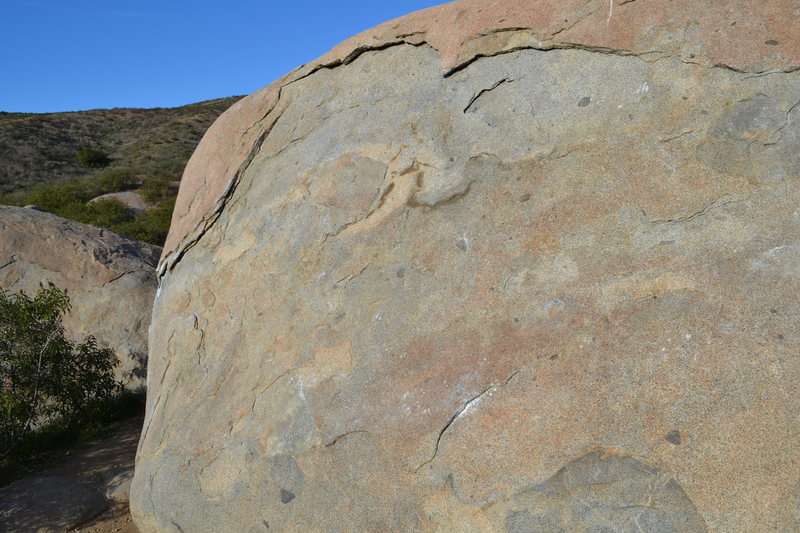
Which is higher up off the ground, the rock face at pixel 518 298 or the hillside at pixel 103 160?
the hillside at pixel 103 160

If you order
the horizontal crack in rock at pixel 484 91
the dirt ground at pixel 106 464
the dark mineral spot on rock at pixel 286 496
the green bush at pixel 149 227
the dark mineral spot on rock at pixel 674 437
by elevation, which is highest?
the green bush at pixel 149 227

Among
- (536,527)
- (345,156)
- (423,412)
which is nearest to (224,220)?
(345,156)

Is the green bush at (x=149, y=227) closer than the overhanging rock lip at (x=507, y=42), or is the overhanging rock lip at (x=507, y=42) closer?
A: the overhanging rock lip at (x=507, y=42)

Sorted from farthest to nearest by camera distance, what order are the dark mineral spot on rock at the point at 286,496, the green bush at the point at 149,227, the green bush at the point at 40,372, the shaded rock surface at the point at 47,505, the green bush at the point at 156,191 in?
the green bush at the point at 156,191 < the green bush at the point at 149,227 < the green bush at the point at 40,372 < the shaded rock surface at the point at 47,505 < the dark mineral spot on rock at the point at 286,496

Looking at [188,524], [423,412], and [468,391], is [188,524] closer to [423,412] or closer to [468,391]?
[423,412]

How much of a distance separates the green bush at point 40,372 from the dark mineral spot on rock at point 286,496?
2674 millimetres

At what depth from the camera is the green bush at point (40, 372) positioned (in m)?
4.43

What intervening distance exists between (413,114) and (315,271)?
0.80 meters

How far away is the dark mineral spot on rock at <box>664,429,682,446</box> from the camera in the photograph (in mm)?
1846

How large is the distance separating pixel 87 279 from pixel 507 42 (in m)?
4.31

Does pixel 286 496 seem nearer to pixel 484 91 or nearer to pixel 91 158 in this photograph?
pixel 484 91

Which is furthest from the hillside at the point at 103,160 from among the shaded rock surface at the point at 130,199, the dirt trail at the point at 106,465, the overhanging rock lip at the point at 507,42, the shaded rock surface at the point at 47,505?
the overhanging rock lip at the point at 507,42

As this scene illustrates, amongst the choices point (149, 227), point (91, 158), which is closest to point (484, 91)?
point (149, 227)

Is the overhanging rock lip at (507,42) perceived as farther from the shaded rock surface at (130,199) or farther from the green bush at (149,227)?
the shaded rock surface at (130,199)
